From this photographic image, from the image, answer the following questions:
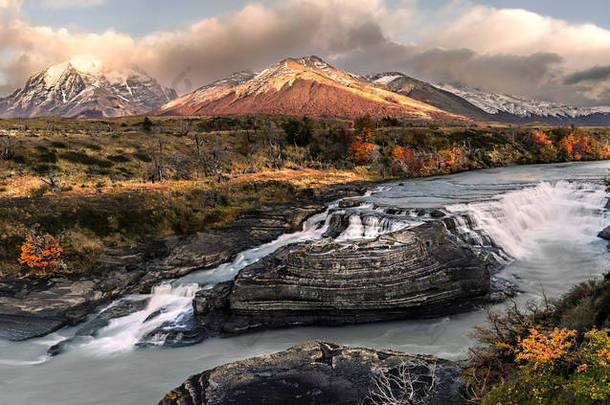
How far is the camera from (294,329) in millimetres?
19469

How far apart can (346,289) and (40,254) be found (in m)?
23.9

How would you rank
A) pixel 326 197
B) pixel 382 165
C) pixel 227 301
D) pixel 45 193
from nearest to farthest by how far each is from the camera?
pixel 227 301 < pixel 45 193 < pixel 326 197 < pixel 382 165

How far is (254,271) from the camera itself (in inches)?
854

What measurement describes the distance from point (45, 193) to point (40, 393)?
28.8 metres

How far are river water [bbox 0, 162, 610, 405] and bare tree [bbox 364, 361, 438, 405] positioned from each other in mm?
4850

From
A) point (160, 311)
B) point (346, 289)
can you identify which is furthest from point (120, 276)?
point (346, 289)

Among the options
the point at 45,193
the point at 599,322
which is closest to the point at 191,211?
the point at 45,193

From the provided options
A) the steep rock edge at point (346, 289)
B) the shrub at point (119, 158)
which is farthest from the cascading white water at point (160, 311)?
the shrub at point (119, 158)

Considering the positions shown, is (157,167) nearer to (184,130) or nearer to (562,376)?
(184,130)

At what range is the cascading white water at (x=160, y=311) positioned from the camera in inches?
761

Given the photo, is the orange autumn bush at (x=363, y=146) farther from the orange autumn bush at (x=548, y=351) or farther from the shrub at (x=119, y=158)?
the orange autumn bush at (x=548, y=351)

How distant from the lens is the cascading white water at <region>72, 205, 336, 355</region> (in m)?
19.3

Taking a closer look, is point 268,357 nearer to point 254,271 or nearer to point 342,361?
point 342,361

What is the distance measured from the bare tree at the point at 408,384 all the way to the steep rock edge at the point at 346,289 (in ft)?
23.2
